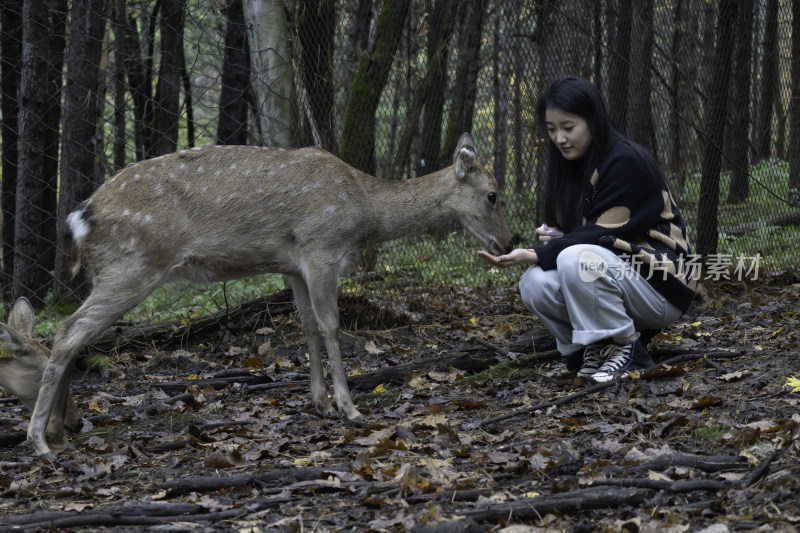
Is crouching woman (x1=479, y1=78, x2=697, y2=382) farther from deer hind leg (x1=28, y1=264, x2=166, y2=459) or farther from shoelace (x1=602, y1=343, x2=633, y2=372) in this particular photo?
deer hind leg (x1=28, y1=264, x2=166, y2=459)

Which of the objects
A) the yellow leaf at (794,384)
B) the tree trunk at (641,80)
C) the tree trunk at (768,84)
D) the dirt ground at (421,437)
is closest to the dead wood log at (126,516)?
the dirt ground at (421,437)

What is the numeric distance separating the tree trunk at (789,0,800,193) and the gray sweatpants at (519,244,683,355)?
18.5ft

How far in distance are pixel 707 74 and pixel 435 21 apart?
3343 mm

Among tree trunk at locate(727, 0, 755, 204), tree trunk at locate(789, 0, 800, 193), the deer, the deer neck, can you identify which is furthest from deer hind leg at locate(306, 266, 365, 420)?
tree trunk at locate(789, 0, 800, 193)

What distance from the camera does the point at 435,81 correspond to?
28.6 feet

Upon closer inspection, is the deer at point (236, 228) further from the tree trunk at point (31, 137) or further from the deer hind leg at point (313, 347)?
the tree trunk at point (31, 137)

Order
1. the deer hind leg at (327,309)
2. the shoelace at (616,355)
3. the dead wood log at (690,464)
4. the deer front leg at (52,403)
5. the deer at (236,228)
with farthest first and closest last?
1. the deer hind leg at (327,309)
2. the shoelace at (616,355)
3. the deer at (236,228)
4. the deer front leg at (52,403)
5. the dead wood log at (690,464)

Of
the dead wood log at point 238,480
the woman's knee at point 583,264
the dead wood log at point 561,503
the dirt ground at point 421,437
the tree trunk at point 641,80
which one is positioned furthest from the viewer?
the tree trunk at point 641,80

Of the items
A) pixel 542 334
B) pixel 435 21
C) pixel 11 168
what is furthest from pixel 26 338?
pixel 11 168

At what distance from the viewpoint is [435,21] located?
29.4 feet

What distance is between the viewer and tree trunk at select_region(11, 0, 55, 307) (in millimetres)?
9242

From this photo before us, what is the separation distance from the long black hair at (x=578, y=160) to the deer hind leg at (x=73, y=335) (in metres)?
2.75

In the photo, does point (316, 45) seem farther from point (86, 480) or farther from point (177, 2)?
point (86, 480)

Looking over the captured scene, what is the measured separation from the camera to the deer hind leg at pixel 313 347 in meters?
5.94
